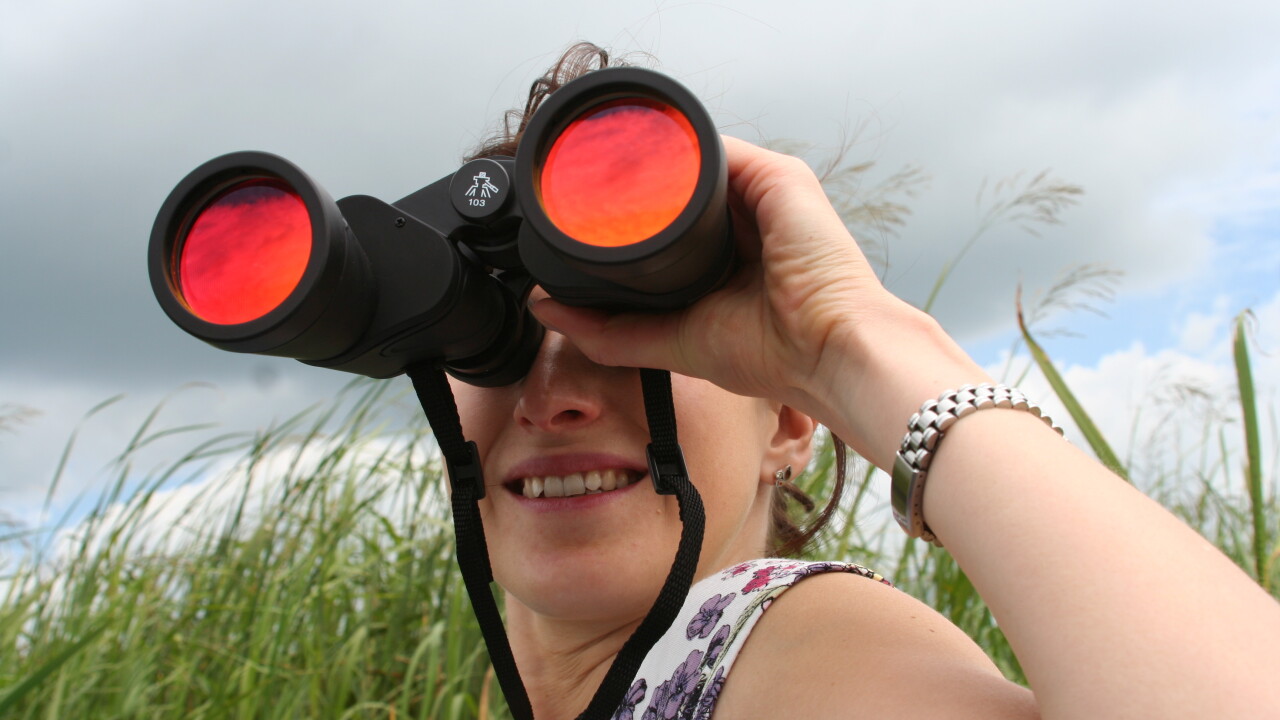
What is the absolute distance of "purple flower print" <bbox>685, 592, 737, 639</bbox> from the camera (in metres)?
1.00

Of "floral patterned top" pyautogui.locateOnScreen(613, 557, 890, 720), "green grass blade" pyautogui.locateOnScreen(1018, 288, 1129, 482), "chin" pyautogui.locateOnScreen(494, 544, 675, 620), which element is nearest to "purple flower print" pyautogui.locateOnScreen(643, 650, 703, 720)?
"floral patterned top" pyautogui.locateOnScreen(613, 557, 890, 720)

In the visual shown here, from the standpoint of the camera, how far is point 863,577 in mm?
953

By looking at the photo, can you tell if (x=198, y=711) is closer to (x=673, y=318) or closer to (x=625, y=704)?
(x=625, y=704)

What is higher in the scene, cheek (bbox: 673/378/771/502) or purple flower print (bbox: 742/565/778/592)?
cheek (bbox: 673/378/771/502)

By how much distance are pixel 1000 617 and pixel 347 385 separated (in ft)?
7.10

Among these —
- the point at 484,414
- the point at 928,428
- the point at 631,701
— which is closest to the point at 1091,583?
the point at 928,428

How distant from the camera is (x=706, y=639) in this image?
991 mm

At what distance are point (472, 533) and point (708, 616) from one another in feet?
1.03

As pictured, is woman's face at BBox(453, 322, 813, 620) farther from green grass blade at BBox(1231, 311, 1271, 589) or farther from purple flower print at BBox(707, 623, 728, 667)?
green grass blade at BBox(1231, 311, 1271, 589)

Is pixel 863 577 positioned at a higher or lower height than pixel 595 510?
lower

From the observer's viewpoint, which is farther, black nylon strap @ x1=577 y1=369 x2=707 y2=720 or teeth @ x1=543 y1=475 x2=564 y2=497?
teeth @ x1=543 y1=475 x2=564 y2=497

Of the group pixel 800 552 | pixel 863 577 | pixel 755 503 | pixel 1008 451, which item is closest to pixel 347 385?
pixel 800 552

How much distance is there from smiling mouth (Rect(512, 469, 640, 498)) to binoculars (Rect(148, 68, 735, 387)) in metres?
0.19

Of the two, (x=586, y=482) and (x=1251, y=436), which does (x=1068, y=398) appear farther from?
(x=586, y=482)
